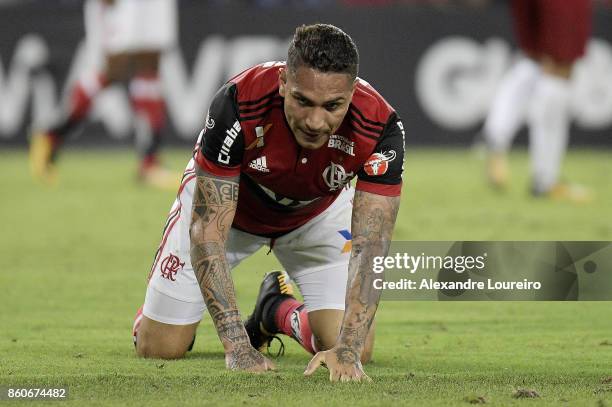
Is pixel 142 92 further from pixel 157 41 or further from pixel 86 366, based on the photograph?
pixel 86 366

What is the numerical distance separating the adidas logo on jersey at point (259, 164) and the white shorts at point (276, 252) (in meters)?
0.63

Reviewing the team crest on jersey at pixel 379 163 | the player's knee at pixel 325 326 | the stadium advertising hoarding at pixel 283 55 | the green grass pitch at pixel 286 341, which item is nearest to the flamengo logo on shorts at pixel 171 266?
the green grass pitch at pixel 286 341

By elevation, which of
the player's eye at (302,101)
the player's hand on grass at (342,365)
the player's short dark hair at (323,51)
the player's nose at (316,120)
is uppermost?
the player's short dark hair at (323,51)

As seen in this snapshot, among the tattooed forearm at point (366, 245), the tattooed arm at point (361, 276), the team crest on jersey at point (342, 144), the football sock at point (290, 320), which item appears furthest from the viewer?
the football sock at point (290, 320)

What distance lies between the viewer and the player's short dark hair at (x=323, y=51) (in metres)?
4.22

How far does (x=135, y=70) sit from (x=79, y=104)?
80 cm

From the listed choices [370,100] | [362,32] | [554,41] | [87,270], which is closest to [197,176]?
[370,100]

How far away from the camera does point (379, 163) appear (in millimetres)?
4586

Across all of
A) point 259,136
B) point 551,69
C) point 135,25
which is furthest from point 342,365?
point 135,25

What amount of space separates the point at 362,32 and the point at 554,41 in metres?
4.62

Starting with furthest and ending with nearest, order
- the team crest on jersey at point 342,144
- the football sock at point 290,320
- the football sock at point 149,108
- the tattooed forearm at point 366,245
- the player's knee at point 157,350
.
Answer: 1. the football sock at point 149,108
2. the football sock at point 290,320
3. the player's knee at point 157,350
4. the team crest on jersey at point 342,144
5. the tattooed forearm at point 366,245

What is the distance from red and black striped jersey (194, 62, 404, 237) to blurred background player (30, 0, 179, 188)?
7.13 meters

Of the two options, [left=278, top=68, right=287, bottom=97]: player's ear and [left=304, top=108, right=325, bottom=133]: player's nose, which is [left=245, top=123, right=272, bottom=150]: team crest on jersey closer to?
[left=278, top=68, right=287, bottom=97]: player's ear

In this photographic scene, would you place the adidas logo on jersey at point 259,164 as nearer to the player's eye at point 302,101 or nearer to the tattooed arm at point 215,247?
the tattooed arm at point 215,247
